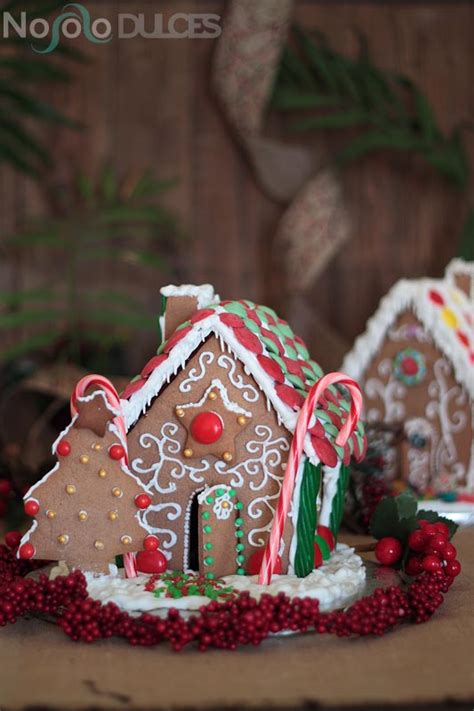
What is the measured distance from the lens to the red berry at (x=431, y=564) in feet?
3.31

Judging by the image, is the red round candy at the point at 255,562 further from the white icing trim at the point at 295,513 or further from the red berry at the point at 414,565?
the red berry at the point at 414,565

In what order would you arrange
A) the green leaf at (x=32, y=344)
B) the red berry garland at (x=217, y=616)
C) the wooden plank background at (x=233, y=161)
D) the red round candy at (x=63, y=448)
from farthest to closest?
the wooden plank background at (x=233, y=161) → the green leaf at (x=32, y=344) → the red round candy at (x=63, y=448) → the red berry garland at (x=217, y=616)

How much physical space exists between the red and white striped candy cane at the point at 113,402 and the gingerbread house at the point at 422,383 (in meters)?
0.61

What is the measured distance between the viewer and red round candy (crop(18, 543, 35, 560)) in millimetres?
964

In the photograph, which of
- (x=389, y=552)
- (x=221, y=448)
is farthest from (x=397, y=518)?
(x=221, y=448)

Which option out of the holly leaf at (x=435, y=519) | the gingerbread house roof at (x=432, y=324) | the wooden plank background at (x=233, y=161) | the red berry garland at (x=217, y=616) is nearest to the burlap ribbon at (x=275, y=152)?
the wooden plank background at (x=233, y=161)

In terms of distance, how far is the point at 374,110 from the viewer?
2.06m

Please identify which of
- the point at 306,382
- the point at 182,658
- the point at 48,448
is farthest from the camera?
the point at 48,448

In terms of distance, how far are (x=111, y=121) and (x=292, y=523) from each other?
1.40 meters

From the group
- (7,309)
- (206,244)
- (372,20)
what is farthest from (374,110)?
(7,309)

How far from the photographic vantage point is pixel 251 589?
966 mm

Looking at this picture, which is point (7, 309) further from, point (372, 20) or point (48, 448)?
point (372, 20)

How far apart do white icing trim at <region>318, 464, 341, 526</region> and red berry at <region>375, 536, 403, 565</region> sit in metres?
0.07

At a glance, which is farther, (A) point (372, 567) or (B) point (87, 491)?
(A) point (372, 567)
